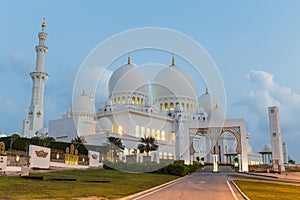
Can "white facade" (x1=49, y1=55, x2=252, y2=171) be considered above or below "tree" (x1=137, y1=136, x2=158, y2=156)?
above

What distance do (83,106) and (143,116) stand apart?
459 inches

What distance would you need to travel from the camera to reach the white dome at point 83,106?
55.7 m

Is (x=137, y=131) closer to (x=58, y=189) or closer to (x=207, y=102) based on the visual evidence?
(x=207, y=102)

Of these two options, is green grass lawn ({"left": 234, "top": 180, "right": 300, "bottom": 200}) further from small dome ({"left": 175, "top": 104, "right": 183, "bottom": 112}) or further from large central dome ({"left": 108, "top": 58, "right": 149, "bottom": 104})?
large central dome ({"left": 108, "top": 58, "right": 149, "bottom": 104})

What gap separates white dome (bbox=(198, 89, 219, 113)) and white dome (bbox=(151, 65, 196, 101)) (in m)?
5.97

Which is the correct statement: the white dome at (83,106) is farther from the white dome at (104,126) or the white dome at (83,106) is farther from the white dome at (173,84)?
the white dome at (173,84)

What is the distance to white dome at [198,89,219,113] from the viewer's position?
69806 mm

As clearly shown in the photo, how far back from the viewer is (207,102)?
7250 centimetres

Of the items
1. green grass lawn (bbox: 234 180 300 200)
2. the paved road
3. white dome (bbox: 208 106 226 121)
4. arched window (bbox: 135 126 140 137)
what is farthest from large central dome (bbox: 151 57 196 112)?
green grass lawn (bbox: 234 180 300 200)

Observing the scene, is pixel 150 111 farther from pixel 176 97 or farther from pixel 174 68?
pixel 174 68

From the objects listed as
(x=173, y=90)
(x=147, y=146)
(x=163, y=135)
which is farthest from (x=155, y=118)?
(x=147, y=146)

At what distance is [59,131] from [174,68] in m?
29.5

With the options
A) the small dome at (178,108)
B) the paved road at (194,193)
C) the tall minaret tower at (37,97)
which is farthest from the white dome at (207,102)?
the paved road at (194,193)

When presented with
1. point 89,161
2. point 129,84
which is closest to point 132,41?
point 89,161
